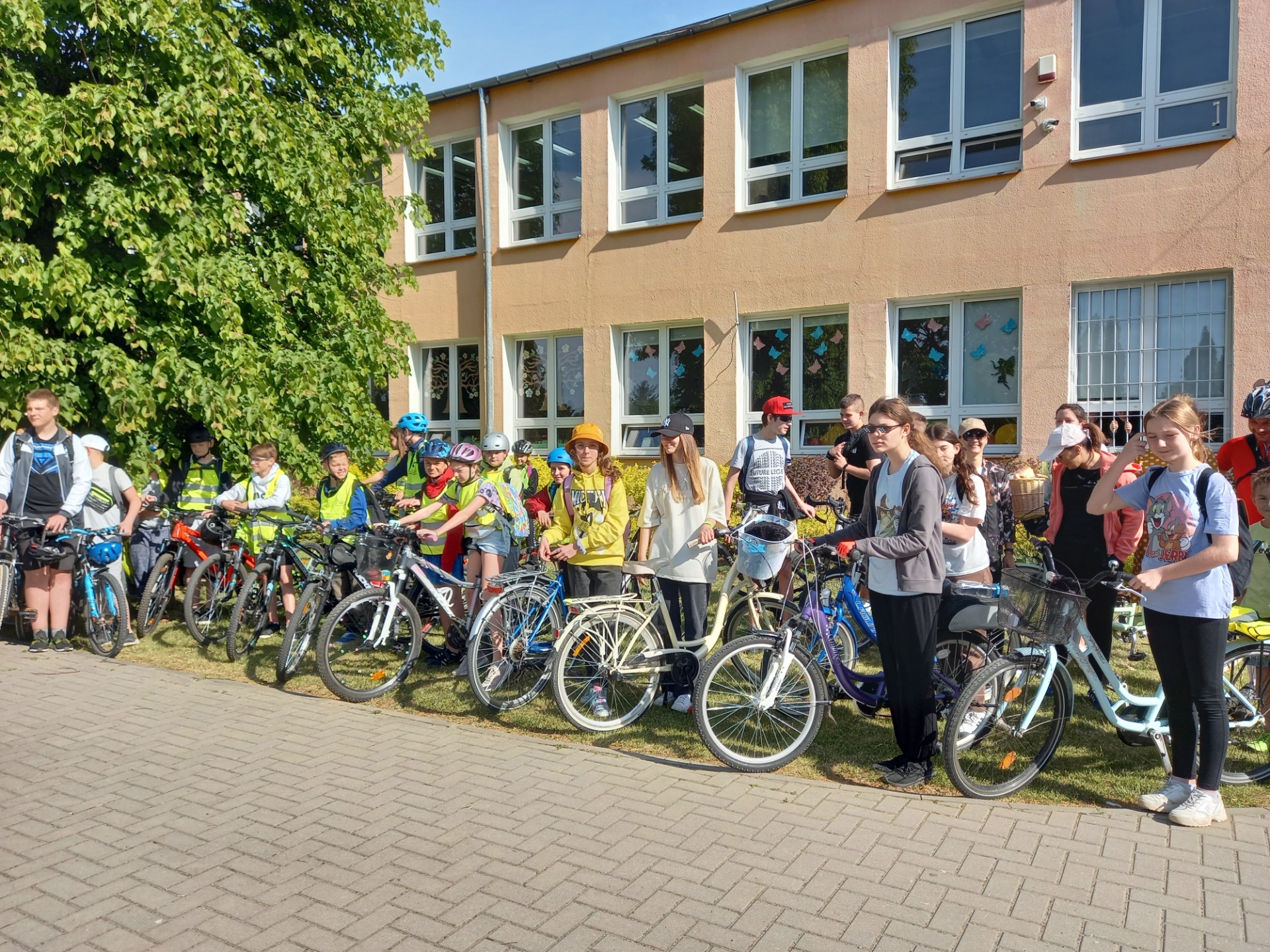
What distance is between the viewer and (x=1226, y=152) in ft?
34.4

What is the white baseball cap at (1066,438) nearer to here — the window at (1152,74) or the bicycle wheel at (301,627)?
the bicycle wheel at (301,627)

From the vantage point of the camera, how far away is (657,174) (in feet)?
48.4

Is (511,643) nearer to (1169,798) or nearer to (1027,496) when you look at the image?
(1169,798)

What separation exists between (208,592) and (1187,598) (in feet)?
24.3

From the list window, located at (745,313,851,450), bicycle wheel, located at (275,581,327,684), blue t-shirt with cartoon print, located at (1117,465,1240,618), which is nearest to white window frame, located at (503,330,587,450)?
window, located at (745,313,851,450)

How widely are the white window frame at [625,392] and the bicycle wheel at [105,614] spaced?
26.1 ft

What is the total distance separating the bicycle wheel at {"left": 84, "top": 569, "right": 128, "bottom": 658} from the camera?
26.8 ft

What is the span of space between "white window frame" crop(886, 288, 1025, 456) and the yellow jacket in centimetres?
685

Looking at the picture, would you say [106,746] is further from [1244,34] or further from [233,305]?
[1244,34]

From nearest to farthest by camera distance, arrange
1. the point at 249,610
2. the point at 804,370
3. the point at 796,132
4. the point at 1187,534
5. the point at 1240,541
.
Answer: the point at 1187,534 → the point at 1240,541 → the point at 249,610 → the point at 796,132 → the point at 804,370

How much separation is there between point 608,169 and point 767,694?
11430mm

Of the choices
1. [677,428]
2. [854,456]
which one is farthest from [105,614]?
[854,456]

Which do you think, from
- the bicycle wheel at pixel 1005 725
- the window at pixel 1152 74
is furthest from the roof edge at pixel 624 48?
the bicycle wheel at pixel 1005 725

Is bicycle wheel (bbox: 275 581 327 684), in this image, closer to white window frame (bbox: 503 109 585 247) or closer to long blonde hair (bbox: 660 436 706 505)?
long blonde hair (bbox: 660 436 706 505)
